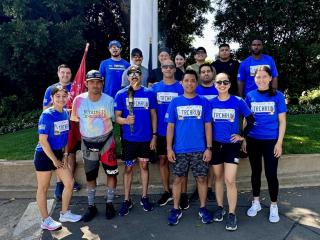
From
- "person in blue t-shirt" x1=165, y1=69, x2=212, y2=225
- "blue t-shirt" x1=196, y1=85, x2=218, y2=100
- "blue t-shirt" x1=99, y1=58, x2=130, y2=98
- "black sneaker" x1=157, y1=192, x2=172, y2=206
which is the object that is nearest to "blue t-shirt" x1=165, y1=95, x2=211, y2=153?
"person in blue t-shirt" x1=165, y1=69, x2=212, y2=225

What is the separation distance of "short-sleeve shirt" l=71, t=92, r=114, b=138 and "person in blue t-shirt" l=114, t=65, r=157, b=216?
0.16 m

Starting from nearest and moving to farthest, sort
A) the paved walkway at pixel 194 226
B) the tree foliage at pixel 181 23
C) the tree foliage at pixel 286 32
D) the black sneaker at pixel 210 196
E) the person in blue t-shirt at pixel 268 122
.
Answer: the paved walkway at pixel 194 226 → the person in blue t-shirt at pixel 268 122 → the black sneaker at pixel 210 196 → the tree foliage at pixel 286 32 → the tree foliage at pixel 181 23

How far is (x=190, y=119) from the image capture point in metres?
4.65

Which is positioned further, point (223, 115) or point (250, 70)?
point (250, 70)

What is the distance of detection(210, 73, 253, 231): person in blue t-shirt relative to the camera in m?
4.60

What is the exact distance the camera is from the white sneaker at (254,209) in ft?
16.5

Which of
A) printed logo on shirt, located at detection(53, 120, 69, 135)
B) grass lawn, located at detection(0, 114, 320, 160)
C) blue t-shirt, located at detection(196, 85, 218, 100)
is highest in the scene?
blue t-shirt, located at detection(196, 85, 218, 100)

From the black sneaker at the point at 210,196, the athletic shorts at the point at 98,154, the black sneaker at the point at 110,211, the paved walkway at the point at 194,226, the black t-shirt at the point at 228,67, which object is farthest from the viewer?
the black t-shirt at the point at 228,67

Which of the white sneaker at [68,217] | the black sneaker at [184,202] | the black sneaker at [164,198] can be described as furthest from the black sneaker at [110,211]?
the black sneaker at [184,202]

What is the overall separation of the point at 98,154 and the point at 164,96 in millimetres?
1173

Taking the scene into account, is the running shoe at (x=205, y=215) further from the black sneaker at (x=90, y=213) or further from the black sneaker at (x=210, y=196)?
the black sneaker at (x=90, y=213)

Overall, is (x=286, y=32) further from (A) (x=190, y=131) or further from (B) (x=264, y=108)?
(A) (x=190, y=131)

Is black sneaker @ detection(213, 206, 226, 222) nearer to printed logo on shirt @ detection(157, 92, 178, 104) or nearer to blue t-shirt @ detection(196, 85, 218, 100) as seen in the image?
blue t-shirt @ detection(196, 85, 218, 100)

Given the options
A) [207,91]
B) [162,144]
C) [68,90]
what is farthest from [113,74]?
[207,91]
